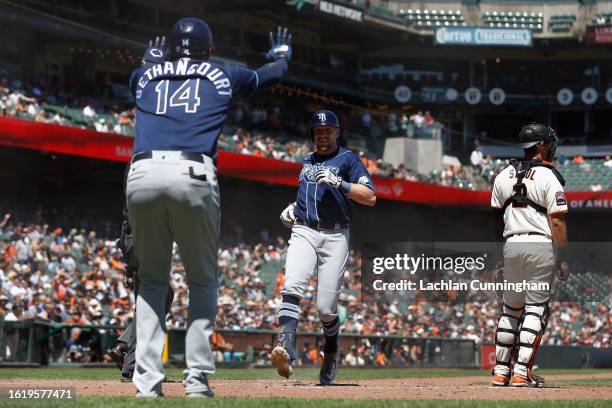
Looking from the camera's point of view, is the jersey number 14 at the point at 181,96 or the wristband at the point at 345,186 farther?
the wristband at the point at 345,186

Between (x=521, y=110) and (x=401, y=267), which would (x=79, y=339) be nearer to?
(x=401, y=267)

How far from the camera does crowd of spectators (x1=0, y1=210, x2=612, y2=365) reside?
20391mm

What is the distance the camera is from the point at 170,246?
5.94 meters

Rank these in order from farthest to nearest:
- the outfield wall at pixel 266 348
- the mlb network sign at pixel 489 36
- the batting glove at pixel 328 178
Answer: the mlb network sign at pixel 489 36 → the outfield wall at pixel 266 348 → the batting glove at pixel 328 178

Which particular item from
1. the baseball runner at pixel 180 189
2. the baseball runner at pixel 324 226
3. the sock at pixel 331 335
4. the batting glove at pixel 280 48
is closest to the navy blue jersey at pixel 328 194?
the baseball runner at pixel 324 226

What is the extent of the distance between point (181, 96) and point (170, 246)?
84 centimetres

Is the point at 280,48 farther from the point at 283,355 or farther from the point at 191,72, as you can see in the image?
the point at 283,355

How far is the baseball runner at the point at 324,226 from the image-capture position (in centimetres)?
875

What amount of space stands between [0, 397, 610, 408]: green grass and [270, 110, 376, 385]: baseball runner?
261 centimetres

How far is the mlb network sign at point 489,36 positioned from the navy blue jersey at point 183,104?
1714 inches

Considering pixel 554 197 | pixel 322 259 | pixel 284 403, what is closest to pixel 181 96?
pixel 284 403

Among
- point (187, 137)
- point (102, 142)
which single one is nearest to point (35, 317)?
point (102, 142)

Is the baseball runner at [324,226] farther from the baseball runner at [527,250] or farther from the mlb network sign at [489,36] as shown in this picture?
the mlb network sign at [489,36]

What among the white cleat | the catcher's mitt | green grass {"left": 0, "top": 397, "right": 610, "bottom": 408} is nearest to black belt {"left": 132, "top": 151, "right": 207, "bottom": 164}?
green grass {"left": 0, "top": 397, "right": 610, "bottom": 408}
